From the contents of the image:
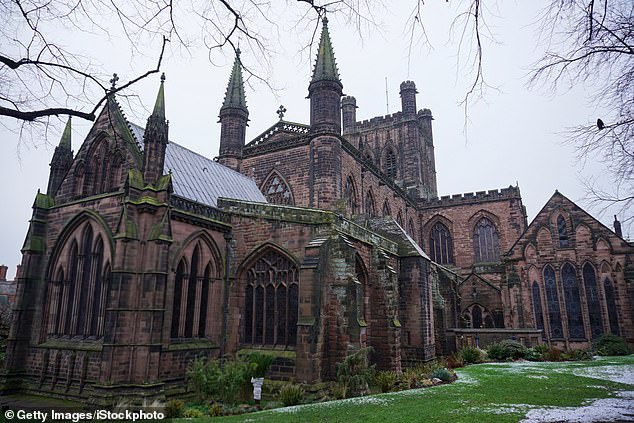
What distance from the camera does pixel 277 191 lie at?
26.0 metres

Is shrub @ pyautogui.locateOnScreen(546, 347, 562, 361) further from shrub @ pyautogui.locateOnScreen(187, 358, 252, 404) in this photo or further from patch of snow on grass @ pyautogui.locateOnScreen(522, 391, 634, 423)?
shrub @ pyautogui.locateOnScreen(187, 358, 252, 404)

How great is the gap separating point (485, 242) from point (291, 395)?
3065 centimetres

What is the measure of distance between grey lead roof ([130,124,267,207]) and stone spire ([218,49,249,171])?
165 inches

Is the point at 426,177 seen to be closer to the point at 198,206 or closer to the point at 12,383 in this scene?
the point at 198,206

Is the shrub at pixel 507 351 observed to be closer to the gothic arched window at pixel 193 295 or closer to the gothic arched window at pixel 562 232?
the gothic arched window at pixel 562 232

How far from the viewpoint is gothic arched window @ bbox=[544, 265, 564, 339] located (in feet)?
93.4

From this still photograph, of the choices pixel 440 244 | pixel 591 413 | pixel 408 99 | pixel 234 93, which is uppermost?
pixel 408 99

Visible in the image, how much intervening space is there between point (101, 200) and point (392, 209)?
23341 mm

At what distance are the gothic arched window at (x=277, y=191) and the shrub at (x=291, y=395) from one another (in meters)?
13.4

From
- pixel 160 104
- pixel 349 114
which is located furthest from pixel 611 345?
pixel 349 114

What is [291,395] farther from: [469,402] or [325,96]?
[325,96]

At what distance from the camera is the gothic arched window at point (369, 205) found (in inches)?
1156

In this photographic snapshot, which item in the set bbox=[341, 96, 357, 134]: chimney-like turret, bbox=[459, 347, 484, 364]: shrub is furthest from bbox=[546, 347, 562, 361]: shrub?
bbox=[341, 96, 357, 134]: chimney-like turret

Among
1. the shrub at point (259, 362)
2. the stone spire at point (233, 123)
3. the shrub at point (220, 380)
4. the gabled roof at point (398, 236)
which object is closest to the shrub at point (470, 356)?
the gabled roof at point (398, 236)
